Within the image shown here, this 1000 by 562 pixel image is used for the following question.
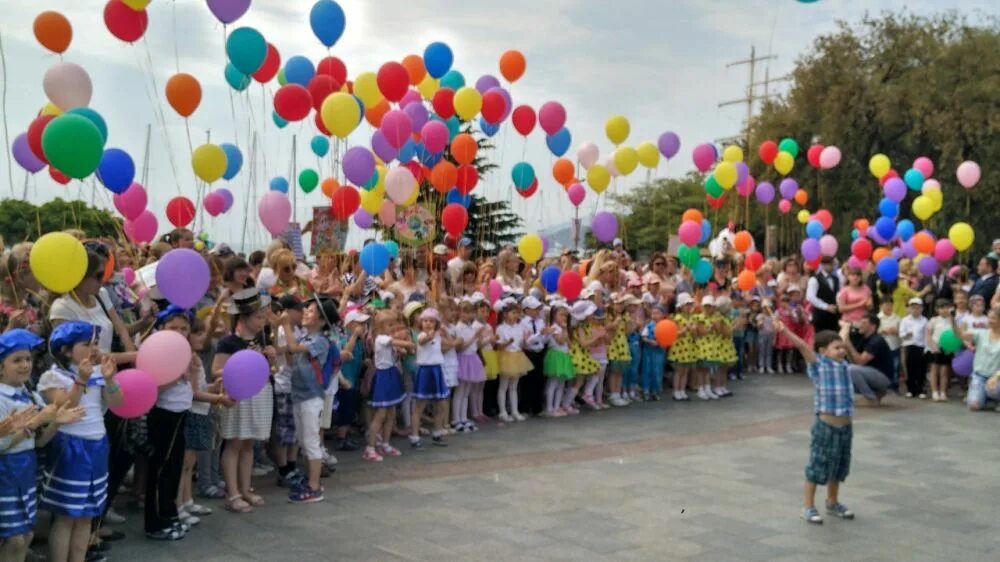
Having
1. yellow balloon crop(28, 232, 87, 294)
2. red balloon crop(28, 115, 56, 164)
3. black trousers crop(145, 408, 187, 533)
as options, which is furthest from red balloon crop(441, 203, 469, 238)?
yellow balloon crop(28, 232, 87, 294)

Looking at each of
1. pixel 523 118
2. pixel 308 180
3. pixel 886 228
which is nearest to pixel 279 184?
pixel 308 180

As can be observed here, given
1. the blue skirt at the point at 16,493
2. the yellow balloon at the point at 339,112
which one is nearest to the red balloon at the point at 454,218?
the yellow balloon at the point at 339,112

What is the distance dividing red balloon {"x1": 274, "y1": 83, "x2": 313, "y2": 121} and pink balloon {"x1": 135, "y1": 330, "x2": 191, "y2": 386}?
3.94m

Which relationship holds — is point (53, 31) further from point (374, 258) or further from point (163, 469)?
point (163, 469)

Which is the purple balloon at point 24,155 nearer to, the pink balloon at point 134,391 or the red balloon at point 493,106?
the pink balloon at point 134,391

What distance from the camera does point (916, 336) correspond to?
38.7ft

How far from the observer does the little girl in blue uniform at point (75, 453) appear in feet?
14.5

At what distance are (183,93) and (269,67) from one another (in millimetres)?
1671

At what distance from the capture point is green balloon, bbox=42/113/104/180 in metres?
5.16

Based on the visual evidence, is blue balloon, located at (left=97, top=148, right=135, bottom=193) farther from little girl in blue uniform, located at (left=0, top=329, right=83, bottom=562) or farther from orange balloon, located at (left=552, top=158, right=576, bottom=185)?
orange balloon, located at (left=552, top=158, right=576, bottom=185)

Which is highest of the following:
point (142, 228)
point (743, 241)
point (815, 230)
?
point (815, 230)

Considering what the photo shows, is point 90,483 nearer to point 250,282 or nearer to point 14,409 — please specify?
point 14,409

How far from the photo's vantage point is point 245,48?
24.3 feet

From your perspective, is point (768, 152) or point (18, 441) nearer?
point (18, 441)
